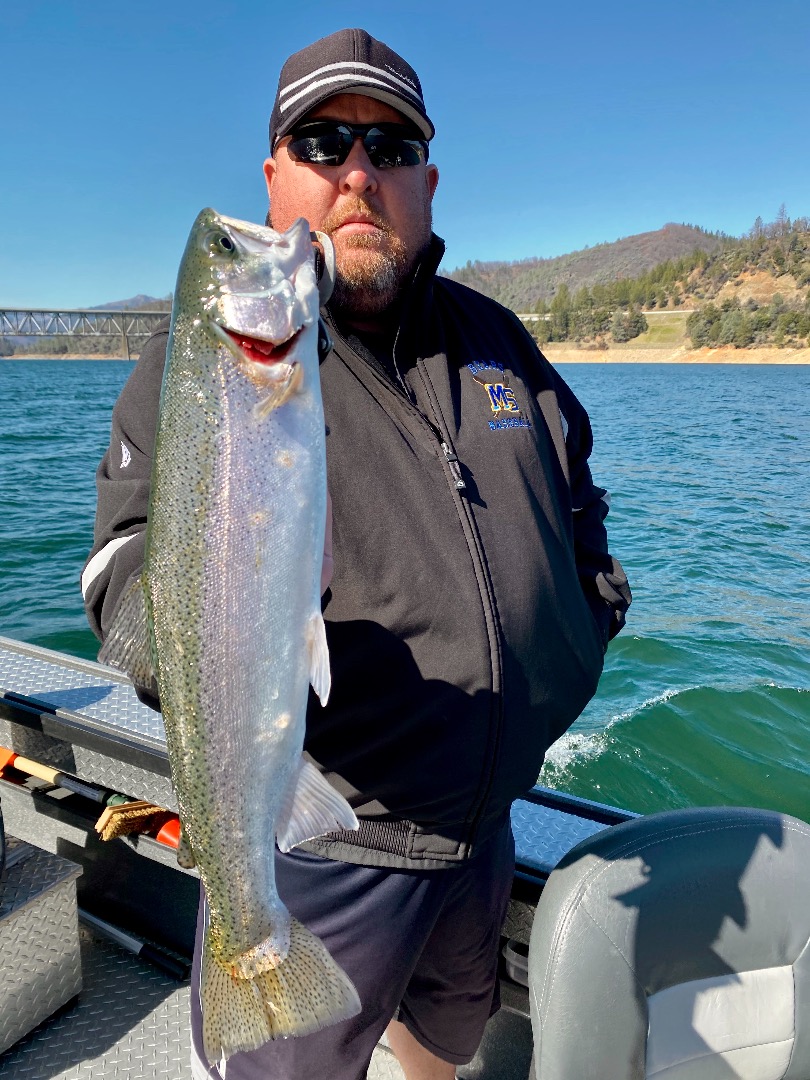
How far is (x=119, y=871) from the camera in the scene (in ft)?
12.6

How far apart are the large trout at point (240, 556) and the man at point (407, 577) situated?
35cm

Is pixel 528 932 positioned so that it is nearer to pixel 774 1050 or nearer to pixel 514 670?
pixel 774 1050

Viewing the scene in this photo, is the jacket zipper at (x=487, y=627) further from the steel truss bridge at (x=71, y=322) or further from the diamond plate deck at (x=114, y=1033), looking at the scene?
the steel truss bridge at (x=71, y=322)

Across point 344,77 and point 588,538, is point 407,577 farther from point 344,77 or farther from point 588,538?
point 344,77

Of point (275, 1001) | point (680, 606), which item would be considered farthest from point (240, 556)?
point (680, 606)

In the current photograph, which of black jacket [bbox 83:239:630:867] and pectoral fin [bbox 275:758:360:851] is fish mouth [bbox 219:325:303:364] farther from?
pectoral fin [bbox 275:758:360:851]

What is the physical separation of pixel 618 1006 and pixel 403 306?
2100mm

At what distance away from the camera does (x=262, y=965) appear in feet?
5.72

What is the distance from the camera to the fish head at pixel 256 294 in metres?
1.59

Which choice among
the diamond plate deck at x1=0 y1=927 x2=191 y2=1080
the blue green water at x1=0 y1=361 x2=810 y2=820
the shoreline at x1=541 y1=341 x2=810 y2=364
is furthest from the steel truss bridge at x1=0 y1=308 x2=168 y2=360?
the diamond plate deck at x1=0 y1=927 x2=191 y2=1080

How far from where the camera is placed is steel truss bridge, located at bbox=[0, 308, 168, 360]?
4080 inches

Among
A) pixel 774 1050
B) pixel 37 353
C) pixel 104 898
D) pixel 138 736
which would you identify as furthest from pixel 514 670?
pixel 37 353

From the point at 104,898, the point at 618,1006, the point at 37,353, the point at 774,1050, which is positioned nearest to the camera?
the point at 618,1006

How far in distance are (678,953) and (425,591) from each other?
49.7 inches
